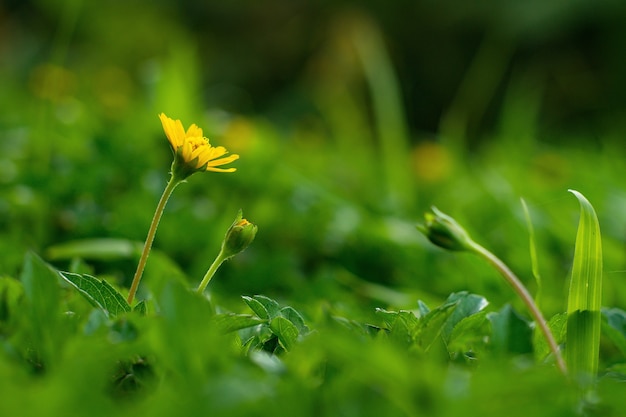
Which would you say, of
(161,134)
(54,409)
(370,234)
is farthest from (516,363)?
(161,134)

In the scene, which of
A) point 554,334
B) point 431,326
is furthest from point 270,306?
point 554,334

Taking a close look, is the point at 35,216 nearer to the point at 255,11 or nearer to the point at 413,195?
the point at 413,195

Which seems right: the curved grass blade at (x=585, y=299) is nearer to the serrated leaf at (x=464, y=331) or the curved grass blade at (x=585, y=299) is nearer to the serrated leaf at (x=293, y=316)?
the serrated leaf at (x=464, y=331)

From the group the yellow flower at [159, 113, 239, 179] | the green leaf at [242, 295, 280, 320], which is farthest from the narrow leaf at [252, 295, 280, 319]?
the yellow flower at [159, 113, 239, 179]

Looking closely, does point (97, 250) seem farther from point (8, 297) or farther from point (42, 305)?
point (42, 305)

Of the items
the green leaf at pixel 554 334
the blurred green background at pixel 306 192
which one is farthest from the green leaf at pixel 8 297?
the green leaf at pixel 554 334

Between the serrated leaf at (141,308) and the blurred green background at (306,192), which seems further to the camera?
the blurred green background at (306,192)

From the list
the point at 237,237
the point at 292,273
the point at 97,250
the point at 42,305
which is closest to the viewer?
the point at 42,305
